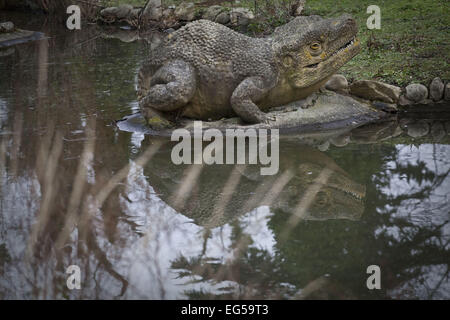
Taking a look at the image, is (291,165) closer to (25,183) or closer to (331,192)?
(331,192)

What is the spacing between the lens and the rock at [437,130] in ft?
18.7

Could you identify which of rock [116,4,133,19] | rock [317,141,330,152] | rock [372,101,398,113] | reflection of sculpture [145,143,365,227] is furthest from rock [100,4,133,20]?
rock [317,141,330,152]

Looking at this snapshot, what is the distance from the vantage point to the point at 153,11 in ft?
45.4

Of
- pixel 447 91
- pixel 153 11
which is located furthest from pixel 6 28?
pixel 447 91

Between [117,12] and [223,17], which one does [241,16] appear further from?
[117,12]

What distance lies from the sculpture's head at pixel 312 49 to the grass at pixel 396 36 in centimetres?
121

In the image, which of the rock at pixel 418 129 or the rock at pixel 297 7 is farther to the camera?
the rock at pixel 297 7

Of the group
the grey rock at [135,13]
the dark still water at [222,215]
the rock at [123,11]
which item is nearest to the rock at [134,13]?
the grey rock at [135,13]

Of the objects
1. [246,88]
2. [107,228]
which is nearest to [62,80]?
[246,88]

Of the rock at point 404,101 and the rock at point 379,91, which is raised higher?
the rock at point 379,91

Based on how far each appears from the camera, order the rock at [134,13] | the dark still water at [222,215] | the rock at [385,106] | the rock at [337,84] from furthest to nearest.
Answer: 1. the rock at [134,13]
2. the rock at [337,84]
3. the rock at [385,106]
4. the dark still water at [222,215]

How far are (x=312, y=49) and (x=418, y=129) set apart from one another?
1.51m

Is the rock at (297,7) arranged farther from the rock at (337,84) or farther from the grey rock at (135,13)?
the grey rock at (135,13)

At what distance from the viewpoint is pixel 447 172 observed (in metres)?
4.63
